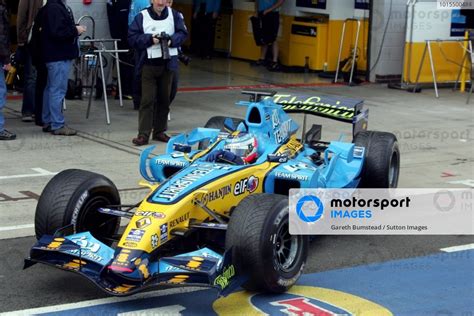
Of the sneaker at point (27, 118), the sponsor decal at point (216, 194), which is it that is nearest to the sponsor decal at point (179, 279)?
the sponsor decal at point (216, 194)

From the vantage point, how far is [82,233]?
7086 mm

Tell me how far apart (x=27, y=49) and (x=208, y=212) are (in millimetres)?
6389

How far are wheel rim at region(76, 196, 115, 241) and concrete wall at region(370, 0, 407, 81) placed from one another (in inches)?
425

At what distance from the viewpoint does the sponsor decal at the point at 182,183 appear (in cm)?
729

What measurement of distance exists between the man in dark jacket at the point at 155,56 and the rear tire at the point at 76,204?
4.33 metres

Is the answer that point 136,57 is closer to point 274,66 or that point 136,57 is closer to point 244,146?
point 244,146

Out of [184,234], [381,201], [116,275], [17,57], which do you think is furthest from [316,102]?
[17,57]

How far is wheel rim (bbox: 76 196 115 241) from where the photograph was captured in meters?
7.50

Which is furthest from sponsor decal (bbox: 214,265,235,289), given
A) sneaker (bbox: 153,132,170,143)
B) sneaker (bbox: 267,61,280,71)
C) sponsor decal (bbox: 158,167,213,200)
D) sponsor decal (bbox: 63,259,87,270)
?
sneaker (bbox: 267,61,280,71)

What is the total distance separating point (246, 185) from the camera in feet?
25.9

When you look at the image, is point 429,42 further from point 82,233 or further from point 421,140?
point 82,233

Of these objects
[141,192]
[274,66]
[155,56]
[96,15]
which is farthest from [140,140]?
[274,66]

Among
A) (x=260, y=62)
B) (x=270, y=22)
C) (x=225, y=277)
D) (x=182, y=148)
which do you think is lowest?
(x=225, y=277)

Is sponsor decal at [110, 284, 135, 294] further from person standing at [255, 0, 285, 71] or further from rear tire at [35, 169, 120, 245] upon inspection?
person standing at [255, 0, 285, 71]
